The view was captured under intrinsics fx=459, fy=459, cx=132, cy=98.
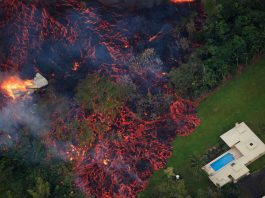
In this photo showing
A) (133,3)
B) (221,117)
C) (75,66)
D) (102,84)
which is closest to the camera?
(221,117)

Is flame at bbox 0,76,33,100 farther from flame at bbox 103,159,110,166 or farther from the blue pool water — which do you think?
the blue pool water

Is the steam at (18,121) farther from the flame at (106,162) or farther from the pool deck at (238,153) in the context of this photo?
the pool deck at (238,153)

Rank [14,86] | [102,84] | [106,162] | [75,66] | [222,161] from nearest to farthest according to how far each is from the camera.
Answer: [222,161] < [106,162] < [102,84] < [14,86] < [75,66]

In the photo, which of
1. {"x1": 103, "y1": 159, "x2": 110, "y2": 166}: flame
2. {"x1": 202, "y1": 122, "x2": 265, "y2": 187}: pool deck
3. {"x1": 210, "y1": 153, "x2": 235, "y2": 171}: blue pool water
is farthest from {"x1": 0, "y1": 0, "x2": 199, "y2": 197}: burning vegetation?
{"x1": 210, "y1": 153, "x2": 235, "y2": 171}: blue pool water

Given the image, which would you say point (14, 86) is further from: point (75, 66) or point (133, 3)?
point (133, 3)

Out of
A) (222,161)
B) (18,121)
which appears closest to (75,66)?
(18,121)

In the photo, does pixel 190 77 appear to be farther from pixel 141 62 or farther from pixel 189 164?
pixel 189 164

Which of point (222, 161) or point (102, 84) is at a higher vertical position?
point (102, 84)
